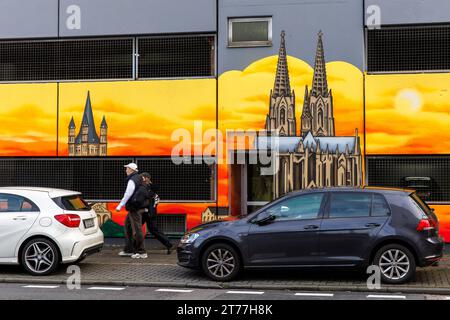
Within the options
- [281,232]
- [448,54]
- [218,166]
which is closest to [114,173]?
[218,166]

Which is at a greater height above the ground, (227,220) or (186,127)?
(186,127)

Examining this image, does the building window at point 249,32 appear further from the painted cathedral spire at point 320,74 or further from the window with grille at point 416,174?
the window with grille at point 416,174

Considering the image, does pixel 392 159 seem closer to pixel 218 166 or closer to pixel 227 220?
pixel 218 166

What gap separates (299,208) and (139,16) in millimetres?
7013

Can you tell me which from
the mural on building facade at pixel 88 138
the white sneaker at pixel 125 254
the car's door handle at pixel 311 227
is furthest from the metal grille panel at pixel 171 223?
the car's door handle at pixel 311 227

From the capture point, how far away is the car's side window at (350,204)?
9281mm

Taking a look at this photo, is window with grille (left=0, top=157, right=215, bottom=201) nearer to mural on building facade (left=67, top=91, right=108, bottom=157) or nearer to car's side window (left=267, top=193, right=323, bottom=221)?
mural on building facade (left=67, top=91, right=108, bottom=157)

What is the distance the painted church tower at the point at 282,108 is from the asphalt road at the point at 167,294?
5275mm

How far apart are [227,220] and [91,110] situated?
5.95 meters

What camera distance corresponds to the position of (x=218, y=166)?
13500 mm

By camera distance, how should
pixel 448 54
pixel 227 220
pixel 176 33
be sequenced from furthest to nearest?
1. pixel 176 33
2. pixel 448 54
3. pixel 227 220

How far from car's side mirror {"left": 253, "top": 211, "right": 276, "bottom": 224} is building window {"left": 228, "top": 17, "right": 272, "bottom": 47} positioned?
211 inches

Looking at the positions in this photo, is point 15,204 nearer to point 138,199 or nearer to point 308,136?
point 138,199

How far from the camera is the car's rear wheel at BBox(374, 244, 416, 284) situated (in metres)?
8.98
